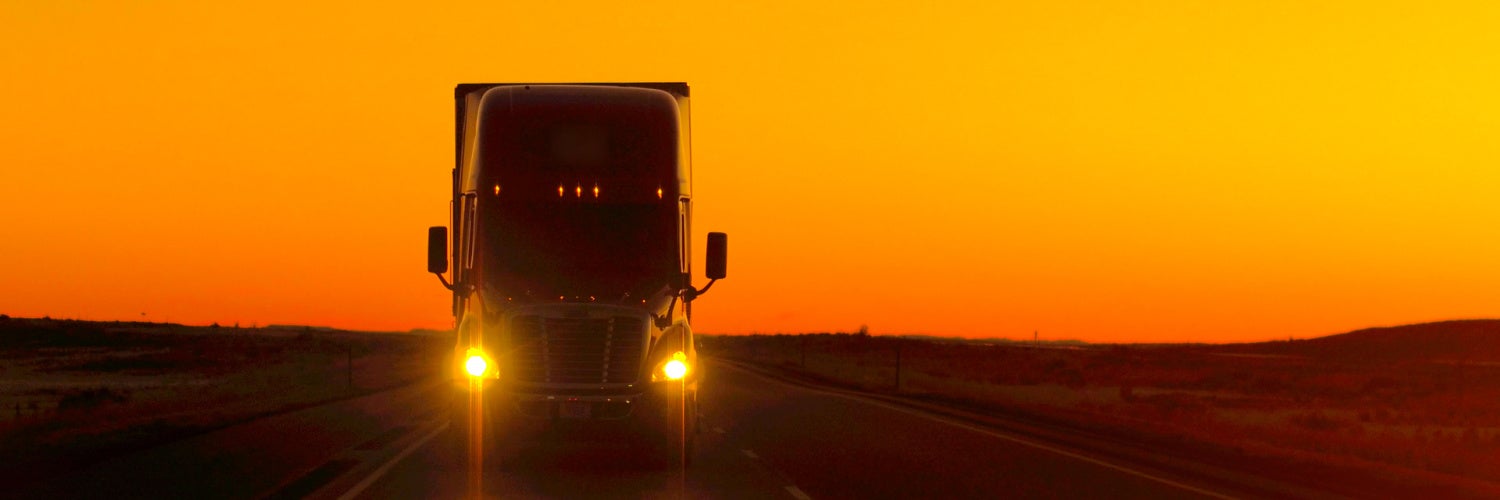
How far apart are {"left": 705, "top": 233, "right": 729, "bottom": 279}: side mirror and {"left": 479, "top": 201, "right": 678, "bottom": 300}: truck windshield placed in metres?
0.38

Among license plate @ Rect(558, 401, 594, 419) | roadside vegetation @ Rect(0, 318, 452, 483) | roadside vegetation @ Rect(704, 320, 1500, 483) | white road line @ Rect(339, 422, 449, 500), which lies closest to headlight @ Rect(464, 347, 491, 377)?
license plate @ Rect(558, 401, 594, 419)

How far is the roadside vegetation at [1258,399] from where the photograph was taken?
25.0 meters

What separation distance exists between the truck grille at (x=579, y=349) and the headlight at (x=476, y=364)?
29cm

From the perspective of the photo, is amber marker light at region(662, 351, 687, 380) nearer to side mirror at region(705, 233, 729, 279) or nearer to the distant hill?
side mirror at region(705, 233, 729, 279)

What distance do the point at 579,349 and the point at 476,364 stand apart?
1123mm

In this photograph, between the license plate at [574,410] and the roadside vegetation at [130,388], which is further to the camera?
the roadside vegetation at [130,388]

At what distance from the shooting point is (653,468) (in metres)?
19.1

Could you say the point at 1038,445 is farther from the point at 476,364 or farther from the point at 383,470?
the point at 383,470

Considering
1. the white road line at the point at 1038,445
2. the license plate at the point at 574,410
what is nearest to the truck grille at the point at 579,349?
the license plate at the point at 574,410

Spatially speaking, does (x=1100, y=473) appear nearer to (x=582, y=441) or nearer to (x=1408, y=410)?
(x=582, y=441)

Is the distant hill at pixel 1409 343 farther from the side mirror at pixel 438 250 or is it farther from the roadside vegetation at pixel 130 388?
the side mirror at pixel 438 250

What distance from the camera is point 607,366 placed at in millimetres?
18453

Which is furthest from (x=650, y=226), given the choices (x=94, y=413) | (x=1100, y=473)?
(x=94, y=413)

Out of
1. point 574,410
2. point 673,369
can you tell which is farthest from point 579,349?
point 673,369
